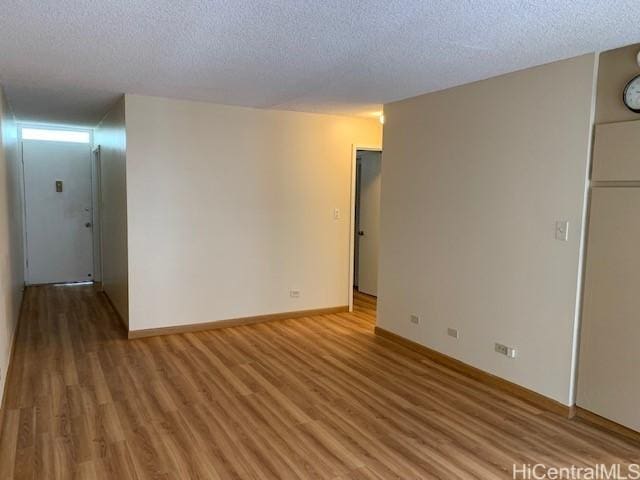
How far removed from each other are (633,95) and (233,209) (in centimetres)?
369

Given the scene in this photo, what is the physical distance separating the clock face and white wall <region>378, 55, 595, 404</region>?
21 cm

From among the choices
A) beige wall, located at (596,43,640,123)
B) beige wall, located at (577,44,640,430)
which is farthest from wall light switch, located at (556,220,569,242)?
beige wall, located at (596,43,640,123)

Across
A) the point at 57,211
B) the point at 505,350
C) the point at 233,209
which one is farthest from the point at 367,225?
the point at 57,211

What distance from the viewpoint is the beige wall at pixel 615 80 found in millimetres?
2771

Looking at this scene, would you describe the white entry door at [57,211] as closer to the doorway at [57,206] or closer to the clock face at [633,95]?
the doorway at [57,206]

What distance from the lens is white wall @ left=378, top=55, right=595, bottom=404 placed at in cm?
310

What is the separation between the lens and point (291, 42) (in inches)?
109

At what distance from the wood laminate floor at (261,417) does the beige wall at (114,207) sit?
0.86 m

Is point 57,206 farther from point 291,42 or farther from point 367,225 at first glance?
point 291,42

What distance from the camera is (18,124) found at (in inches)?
257

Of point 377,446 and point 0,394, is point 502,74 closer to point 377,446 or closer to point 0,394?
point 377,446

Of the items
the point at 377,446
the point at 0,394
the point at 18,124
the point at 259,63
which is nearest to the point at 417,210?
the point at 259,63

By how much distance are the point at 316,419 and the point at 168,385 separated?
125cm

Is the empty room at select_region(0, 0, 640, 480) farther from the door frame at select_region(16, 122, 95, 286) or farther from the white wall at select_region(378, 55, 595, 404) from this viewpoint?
the door frame at select_region(16, 122, 95, 286)
